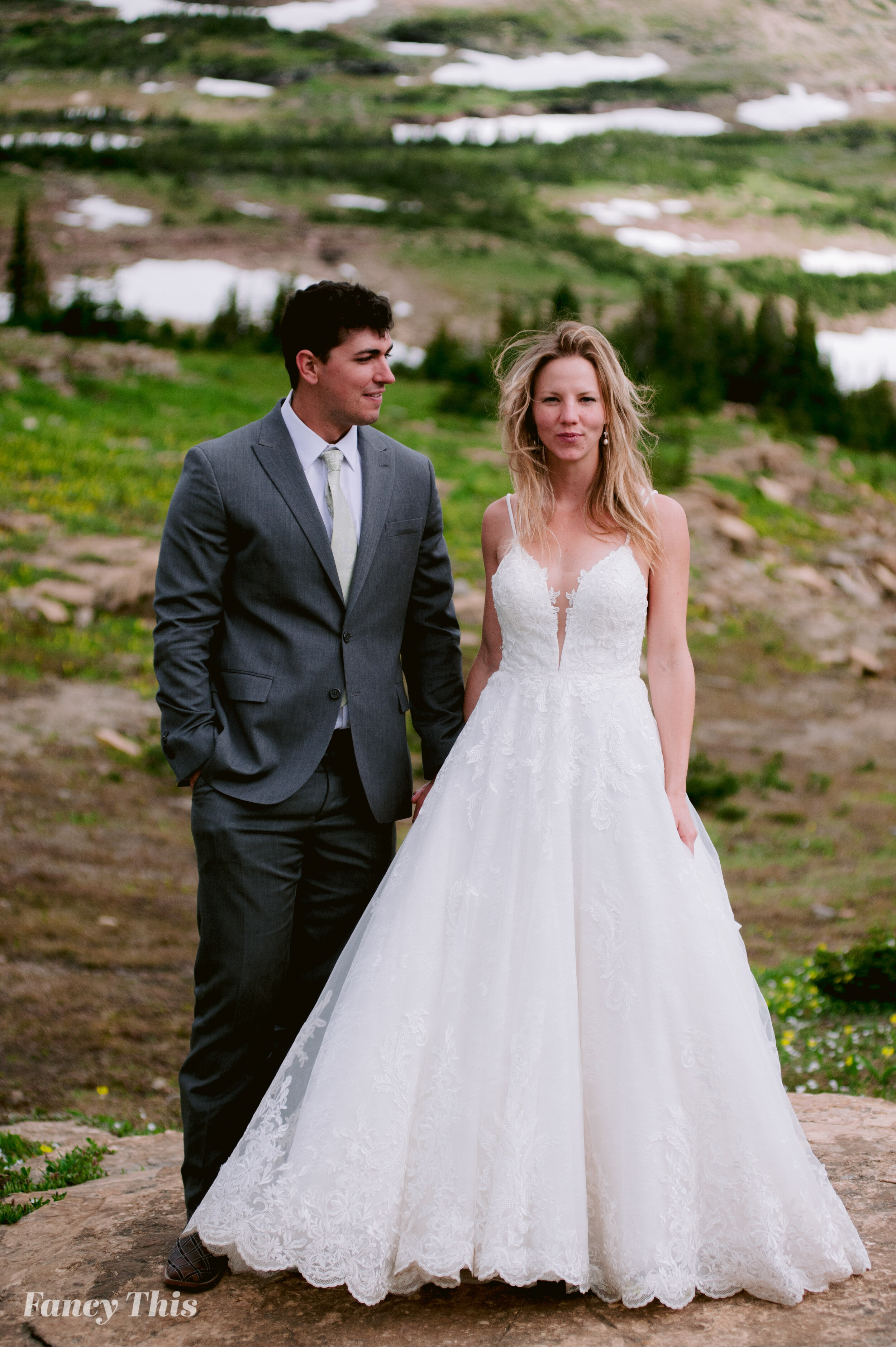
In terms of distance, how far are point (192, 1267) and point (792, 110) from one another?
27.5 meters

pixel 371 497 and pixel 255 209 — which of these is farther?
pixel 255 209

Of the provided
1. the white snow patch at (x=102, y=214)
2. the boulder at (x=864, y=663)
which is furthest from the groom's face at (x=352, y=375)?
the white snow patch at (x=102, y=214)

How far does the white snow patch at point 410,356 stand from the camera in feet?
77.4

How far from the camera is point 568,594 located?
324 centimetres

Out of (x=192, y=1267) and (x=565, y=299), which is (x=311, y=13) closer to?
(x=565, y=299)

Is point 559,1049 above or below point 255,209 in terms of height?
below

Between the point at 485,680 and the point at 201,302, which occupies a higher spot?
the point at 201,302

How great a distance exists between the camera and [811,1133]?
3.93m

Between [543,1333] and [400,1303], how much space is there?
15.5 inches

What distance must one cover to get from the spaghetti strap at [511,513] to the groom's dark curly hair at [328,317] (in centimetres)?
61

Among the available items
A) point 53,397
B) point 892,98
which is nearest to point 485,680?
point 53,397

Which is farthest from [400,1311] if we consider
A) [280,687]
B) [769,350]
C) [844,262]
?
[844,262]

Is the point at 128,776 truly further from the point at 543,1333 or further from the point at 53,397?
the point at 53,397

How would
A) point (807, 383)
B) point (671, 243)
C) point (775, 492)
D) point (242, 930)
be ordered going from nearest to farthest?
1. point (242, 930)
2. point (775, 492)
3. point (671, 243)
4. point (807, 383)
